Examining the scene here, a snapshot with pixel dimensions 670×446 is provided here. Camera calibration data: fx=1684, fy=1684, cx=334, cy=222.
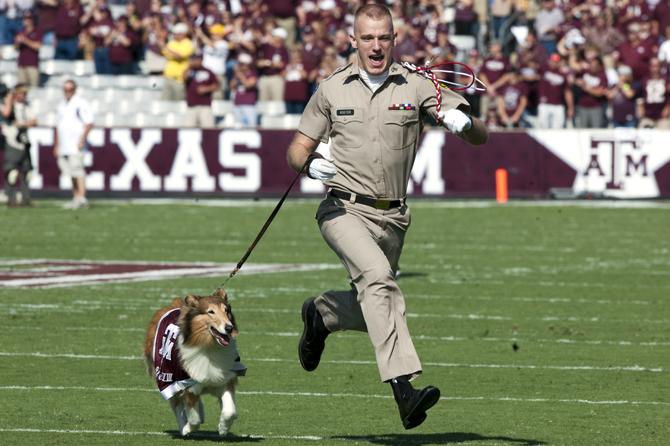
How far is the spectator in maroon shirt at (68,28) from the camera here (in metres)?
35.0

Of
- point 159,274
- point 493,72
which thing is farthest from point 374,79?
point 493,72

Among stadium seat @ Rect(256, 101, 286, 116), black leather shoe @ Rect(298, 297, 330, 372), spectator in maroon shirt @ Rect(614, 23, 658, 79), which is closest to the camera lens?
black leather shoe @ Rect(298, 297, 330, 372)

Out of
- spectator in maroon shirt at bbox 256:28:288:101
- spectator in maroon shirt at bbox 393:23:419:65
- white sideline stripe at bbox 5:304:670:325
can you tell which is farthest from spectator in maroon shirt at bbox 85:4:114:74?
white sideline stripe at bbox 5:304:670:325

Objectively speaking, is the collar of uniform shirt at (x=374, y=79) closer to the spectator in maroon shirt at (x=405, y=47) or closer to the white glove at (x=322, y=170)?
the white glove at (x=322, y=170)

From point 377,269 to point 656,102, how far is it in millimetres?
22293

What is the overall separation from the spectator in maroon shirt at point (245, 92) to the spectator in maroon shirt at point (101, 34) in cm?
347

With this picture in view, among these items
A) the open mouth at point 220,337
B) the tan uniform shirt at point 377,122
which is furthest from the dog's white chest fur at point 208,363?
the tan uniform shirt at point 377,122

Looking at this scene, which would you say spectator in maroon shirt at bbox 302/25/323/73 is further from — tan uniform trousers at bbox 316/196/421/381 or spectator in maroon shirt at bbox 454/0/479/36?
tan uniform trousers at bbox 316/196/421/381

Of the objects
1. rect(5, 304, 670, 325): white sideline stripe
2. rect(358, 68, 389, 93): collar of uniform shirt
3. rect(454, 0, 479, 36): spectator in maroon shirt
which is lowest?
rect(5, 304, 670, 325): white sideline stripe

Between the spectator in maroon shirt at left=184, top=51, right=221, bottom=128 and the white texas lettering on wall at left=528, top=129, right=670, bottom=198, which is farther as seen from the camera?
the spectator in maroon shirt at left=184, top=51, right=221, bottom=128

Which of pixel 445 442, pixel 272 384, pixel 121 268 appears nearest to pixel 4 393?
pixel 272 384

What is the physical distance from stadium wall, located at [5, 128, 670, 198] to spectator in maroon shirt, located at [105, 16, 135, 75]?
4391 millimetres

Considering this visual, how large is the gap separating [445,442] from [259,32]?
25.6m

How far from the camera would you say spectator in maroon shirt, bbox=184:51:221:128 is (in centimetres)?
3156
